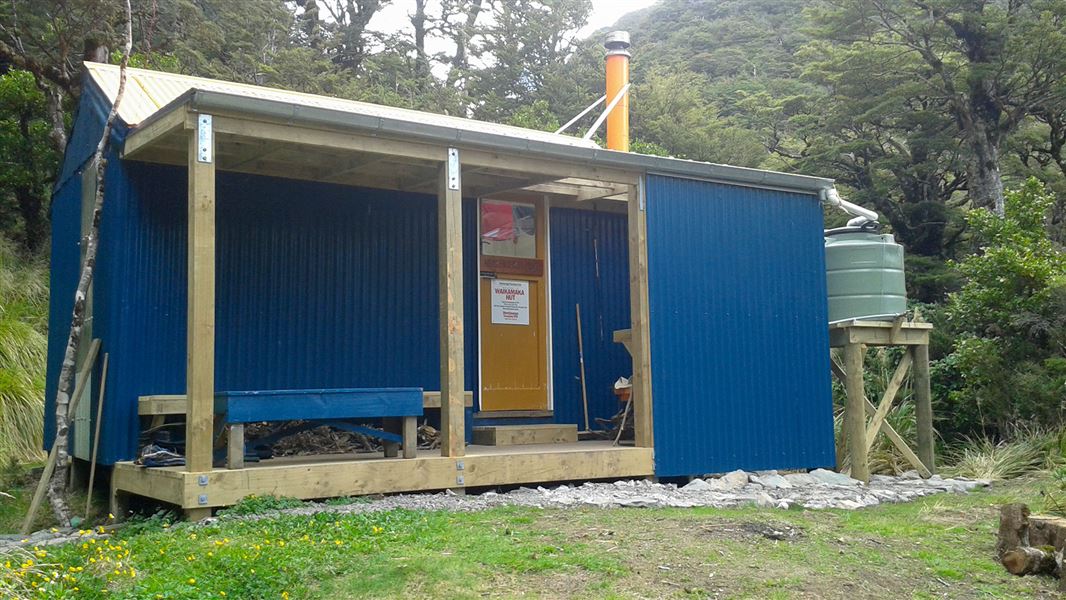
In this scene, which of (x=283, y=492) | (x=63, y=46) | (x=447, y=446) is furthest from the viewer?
(x=63, y=46)

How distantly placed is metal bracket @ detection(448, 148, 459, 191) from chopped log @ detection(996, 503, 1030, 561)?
457 cm

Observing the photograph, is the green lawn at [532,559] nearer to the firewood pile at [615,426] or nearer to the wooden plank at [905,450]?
the firewood pile at [615,426]

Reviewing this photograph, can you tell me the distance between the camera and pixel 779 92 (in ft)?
115

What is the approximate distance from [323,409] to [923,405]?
675 cm

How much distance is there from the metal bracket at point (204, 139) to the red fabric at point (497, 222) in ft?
12.8

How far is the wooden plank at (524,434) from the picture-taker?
9.98 m

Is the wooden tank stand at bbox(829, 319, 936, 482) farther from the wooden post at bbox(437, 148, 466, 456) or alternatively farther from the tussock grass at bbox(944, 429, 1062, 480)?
the wooden post at bbox(437, 148, 466, 456)

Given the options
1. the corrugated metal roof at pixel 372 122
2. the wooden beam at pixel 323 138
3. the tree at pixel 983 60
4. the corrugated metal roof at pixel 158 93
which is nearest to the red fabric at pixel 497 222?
the corrugated metal roof at pixel 158 93

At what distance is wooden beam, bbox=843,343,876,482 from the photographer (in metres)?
9.99

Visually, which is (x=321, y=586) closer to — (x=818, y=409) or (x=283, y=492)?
(x=283, y=492)

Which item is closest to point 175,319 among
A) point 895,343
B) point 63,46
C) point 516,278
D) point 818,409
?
point 516,278

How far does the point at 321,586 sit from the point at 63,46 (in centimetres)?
1399

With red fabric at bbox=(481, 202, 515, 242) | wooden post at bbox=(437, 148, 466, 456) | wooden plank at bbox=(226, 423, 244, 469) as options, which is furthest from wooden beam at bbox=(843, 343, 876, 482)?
wooden plank at bbox=(226, 423, 244, 469)

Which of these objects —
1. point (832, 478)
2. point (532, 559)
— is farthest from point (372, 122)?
point (832, 478)
